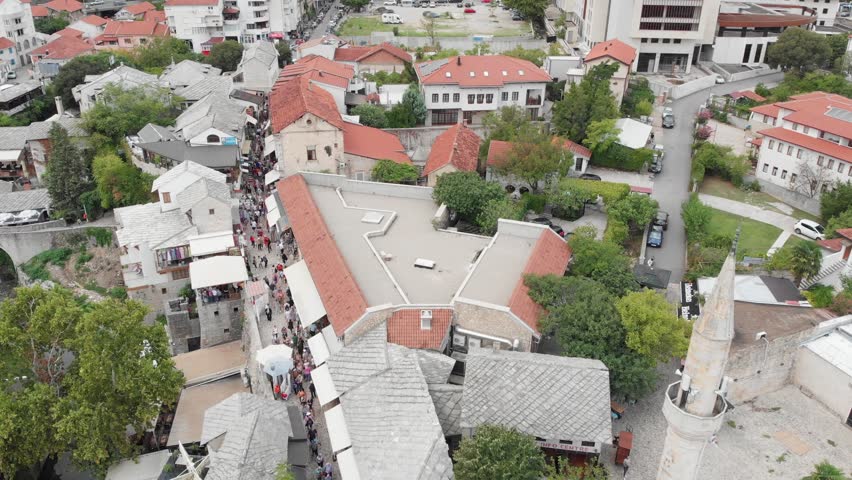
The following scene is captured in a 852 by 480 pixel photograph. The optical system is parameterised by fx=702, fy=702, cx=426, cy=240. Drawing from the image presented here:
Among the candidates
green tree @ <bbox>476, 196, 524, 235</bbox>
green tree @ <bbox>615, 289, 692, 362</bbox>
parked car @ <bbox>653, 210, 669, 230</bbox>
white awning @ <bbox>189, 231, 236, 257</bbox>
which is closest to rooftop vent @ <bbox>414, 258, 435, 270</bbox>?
green tree @ <bbox>476, 196, 524, 235</bbox>

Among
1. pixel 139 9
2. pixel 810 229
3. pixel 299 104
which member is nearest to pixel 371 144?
pixel 299 104

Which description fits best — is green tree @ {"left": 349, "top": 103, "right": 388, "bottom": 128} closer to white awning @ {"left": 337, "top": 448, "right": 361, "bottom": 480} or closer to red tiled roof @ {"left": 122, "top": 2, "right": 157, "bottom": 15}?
white awning @ {"left": 337, "top": 448, "right": 361, "bottom": 480}

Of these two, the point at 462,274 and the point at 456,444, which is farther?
the point at 462,274

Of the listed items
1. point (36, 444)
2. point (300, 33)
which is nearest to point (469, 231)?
point (36, 444)

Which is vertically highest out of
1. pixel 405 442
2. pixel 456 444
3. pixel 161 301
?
pixel 405 442

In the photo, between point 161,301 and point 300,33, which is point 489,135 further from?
point 300,33

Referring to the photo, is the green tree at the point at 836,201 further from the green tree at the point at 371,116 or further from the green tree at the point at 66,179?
the green tree at the point at 66,179

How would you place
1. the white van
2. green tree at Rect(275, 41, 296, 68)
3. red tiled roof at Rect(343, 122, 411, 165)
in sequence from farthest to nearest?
the white van, green tree at Rect(275, 41, 296, 68), red tiled roof at Rect(343, 122, 411, 165)

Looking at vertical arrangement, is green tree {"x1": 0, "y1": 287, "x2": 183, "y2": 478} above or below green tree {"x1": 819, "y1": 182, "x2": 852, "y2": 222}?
below
